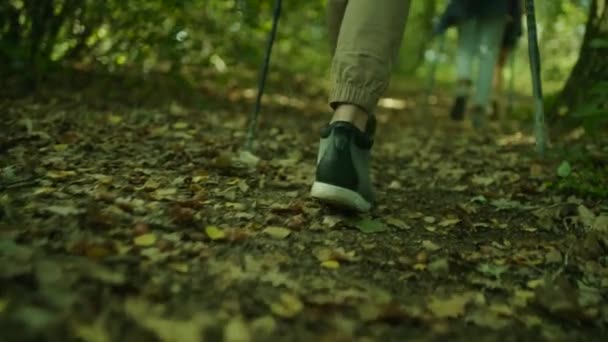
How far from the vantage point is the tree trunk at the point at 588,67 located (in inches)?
134

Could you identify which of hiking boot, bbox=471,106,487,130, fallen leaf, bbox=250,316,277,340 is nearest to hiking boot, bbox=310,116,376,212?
fallen leaf, bbox=250,316,277,340

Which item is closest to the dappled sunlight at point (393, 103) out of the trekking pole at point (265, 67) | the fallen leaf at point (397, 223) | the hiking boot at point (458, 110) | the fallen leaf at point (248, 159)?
the hiking boot at point (458, 110)

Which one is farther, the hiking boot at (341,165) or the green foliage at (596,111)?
the green foliage at (596,111)

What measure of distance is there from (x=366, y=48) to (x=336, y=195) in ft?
1.69

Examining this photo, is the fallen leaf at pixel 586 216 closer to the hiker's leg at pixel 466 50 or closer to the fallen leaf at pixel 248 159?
the fallen leaf at pixel 248 159

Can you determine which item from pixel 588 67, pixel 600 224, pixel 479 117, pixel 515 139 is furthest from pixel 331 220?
pixel 479 117

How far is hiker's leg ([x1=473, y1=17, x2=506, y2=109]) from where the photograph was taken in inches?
205

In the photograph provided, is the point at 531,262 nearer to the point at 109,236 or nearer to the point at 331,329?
the point at 331,329

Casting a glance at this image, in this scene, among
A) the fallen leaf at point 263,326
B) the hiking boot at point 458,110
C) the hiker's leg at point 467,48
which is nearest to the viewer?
the fallen leaf at point 263,326

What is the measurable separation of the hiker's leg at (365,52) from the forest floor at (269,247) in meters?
0.43

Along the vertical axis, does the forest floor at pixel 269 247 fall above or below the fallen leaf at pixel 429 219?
below

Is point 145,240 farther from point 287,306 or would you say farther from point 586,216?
point 586,216

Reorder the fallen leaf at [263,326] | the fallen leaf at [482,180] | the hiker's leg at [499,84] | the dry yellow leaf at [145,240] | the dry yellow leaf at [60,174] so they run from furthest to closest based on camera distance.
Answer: the hiker's leg at [499,84]
the fallen leaf at [482,180]
the dry yellow leaf at [60,174]
the dry yellow leaf at [145,240]
the fallen leaf at [263,326]

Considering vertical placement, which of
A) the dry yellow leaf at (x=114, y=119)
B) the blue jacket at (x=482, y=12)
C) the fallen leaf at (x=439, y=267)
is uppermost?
the blue jacket at (x=482, y=12)
